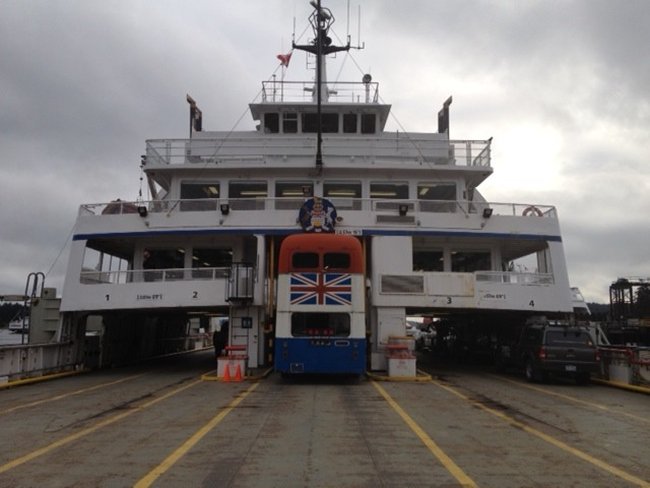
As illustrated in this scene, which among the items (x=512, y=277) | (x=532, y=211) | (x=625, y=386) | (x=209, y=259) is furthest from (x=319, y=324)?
(x=209, y=259)

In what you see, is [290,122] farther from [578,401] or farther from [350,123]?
[578,401]

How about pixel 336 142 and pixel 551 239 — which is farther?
pixel 336 142

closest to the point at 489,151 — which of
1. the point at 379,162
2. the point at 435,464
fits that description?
the point at 379,162

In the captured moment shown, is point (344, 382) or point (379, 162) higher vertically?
point (379, 162)

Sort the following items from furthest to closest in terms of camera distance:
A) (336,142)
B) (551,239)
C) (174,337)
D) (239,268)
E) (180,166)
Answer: (174,337) → (336,142) → (180,166) → (551,239) → (239,268)

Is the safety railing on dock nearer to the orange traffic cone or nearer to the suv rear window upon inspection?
the suv rear window

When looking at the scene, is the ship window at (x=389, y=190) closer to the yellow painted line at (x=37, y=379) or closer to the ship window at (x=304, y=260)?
the ship window at (x=304, y=260)

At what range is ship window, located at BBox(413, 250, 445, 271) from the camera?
83.7 ft

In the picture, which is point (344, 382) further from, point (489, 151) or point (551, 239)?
point (489, 151)

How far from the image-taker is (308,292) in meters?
17.0

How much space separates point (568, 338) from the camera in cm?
1706

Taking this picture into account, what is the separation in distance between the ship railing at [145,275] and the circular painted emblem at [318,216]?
127 inches

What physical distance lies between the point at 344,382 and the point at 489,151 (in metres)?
12.1

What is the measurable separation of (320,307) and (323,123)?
13.0 metres
